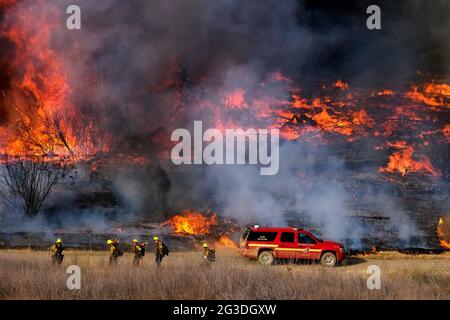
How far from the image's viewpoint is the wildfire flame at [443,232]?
26.3m

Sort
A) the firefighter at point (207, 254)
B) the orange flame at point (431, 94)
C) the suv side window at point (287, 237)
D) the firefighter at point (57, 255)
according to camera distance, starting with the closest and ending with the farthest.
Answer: the firefighter at point (57, 255) → the firefighter at point (207, 254) → the suv side window at point (287, 237) → the orange flame at point (431, 94)

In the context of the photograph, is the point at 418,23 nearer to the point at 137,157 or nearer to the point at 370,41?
the point at 370,41

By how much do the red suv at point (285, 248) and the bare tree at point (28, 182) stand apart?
13.9m

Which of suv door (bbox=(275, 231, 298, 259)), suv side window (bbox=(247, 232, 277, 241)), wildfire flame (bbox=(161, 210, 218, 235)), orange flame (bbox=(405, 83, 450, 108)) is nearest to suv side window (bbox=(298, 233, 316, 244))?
suv door (bbox=(275, 231, 298, 259))

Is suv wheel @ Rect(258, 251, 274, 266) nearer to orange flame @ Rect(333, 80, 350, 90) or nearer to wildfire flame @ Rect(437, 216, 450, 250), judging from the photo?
wildfire flame @ Rect(437, 216, 450, 250)

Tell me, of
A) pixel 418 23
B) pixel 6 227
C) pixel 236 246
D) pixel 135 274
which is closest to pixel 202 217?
pixel 236 246

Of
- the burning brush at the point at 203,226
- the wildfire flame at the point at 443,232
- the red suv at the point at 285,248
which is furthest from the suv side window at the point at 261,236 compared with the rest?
the wildfire flame at the point at 443,232

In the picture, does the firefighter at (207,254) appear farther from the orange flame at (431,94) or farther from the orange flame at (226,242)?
the orange flame at (431,94)

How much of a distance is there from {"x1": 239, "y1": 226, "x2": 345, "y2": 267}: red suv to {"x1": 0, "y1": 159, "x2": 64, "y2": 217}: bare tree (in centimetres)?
1388

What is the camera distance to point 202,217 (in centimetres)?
2852

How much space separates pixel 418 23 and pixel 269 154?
1806 centimetres

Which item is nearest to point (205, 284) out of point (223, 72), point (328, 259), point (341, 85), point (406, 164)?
point (328, 259)

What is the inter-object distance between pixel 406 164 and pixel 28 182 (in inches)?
856

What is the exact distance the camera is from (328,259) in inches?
802
